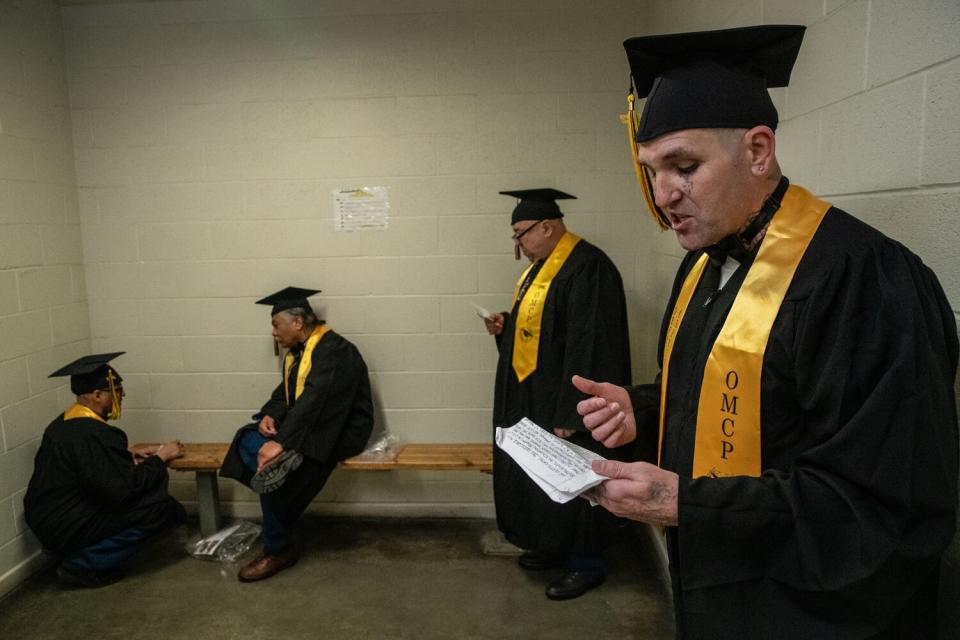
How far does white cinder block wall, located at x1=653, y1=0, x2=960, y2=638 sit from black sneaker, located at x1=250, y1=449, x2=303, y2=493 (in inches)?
99.1

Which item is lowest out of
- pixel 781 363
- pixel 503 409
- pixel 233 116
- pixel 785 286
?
pixel 503 409

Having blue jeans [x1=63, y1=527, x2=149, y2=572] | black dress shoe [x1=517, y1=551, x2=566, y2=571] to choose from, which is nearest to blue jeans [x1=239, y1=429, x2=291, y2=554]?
blue jeans [x1=63, y1=527, x2=149, y2=572]

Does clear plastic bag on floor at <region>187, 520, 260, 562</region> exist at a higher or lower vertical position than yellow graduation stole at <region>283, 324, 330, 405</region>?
lower

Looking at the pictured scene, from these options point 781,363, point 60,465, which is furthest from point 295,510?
point 781,363

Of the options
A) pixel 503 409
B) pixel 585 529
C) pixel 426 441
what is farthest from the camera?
pixel 426 441

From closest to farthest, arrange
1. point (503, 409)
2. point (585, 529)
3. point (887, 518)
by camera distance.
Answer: point (887, 518)
point (585, 529)
point (503, 409)

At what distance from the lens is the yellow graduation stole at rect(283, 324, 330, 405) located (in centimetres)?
320

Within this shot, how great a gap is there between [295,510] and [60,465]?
110 centimetres

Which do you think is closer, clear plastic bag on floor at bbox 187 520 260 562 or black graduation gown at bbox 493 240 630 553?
black graduation gown at bbox 493 240 630 553

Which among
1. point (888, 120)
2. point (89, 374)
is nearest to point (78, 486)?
point (89, 374)

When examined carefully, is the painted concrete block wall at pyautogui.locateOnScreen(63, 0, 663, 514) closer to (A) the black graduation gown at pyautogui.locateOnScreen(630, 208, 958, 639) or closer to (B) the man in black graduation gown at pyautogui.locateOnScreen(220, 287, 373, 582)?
(B) the man in black graduation gown at pyautogui.locateOnScreen(220, 287, 373, 582)

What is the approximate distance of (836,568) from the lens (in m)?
0.88

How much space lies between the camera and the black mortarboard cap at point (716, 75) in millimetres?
1051

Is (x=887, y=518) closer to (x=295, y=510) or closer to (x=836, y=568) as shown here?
(x=836, y=568)
